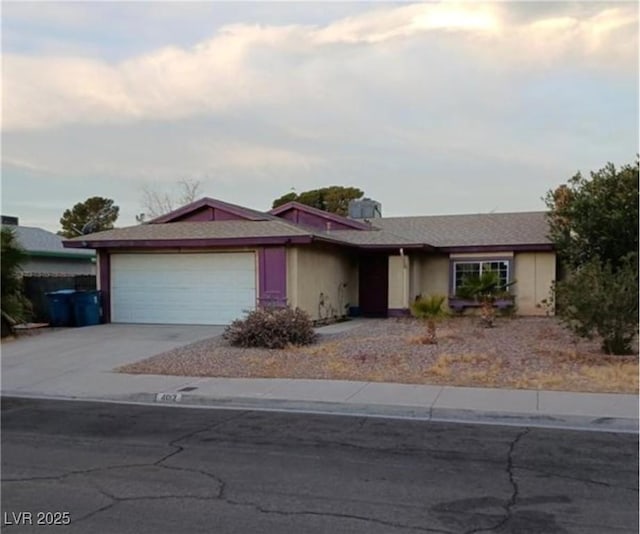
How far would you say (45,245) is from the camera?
3419cm

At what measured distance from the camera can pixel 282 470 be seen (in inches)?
252

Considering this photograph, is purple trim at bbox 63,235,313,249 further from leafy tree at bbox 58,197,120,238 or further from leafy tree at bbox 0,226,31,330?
leafy tree at bbox 58,197,120,238

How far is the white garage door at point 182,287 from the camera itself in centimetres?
2023

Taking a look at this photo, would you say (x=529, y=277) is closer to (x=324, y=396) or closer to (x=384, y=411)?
(x=324, y=396)

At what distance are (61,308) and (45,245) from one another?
15.2 metres

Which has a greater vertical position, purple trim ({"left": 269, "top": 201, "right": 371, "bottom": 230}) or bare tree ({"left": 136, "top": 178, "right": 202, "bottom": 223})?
bare tree ({"left": 136, "top": 178, "right": 202, "bottom": 223})

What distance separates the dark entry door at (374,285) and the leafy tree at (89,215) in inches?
1638

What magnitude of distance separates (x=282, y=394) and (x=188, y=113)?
50.5ft

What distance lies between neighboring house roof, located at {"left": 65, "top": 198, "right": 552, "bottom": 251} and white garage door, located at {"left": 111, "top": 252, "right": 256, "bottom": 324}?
745 mm

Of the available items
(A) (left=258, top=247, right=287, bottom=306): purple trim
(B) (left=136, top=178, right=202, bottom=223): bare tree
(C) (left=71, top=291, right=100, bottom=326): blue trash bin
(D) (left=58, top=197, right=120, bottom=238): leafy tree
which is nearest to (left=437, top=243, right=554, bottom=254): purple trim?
(A) (left=258, top=247, right=287, bottom=306): purple trim

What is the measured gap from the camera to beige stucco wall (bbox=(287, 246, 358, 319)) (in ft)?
64.6

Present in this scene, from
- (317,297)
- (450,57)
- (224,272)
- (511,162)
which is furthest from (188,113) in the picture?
(511,162)

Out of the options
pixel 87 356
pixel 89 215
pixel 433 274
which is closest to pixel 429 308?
pixel 87 356

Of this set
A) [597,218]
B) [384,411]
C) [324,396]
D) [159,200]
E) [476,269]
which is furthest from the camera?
[159,200]
